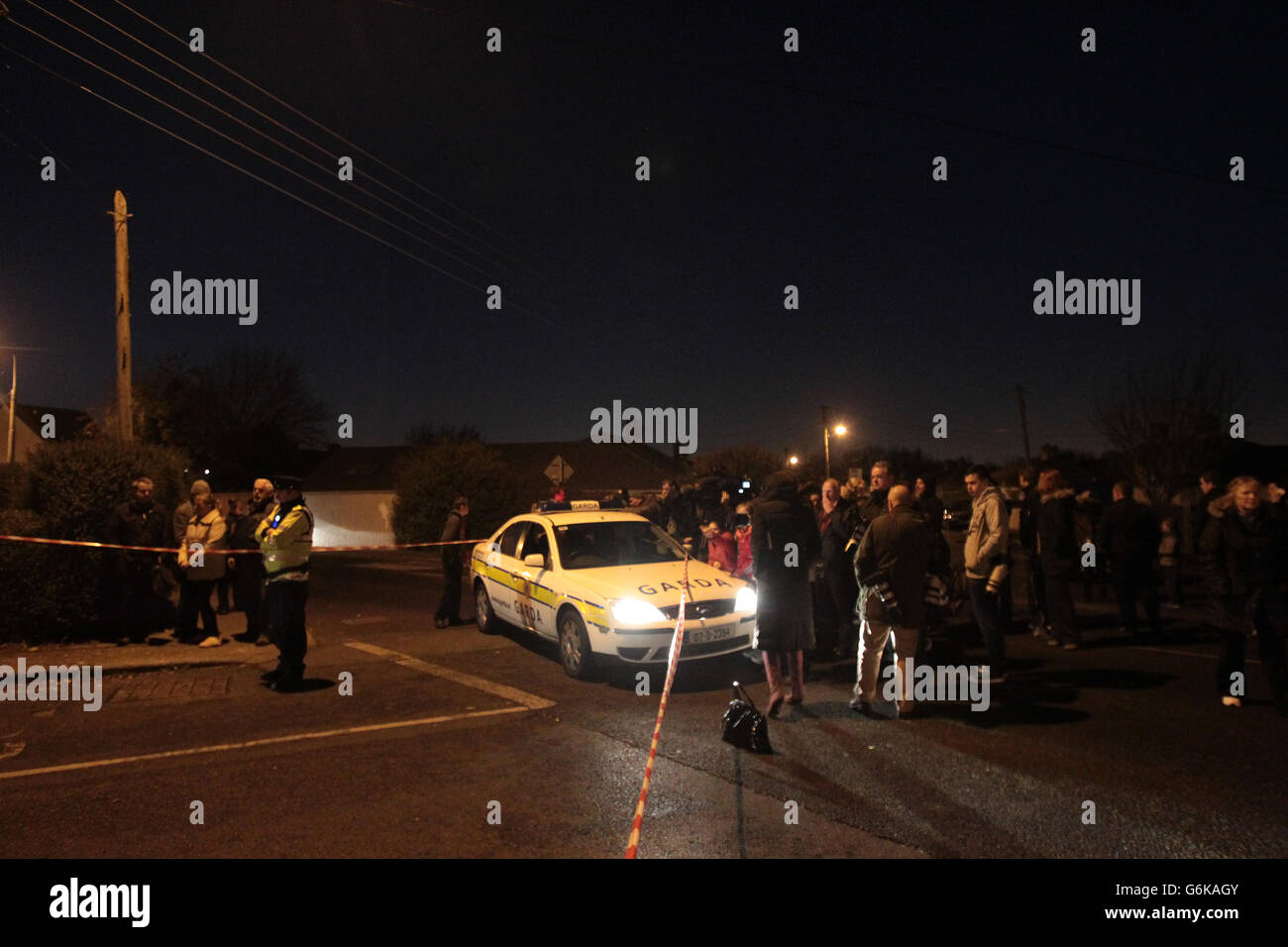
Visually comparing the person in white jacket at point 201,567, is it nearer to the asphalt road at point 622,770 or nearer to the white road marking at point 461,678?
the asphalt road at point 622,770

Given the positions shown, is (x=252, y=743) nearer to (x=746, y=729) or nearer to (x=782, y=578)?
(x=746, y=729)

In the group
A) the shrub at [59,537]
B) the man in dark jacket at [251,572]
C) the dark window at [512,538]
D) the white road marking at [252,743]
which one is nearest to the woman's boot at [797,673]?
the white road marking at [252,743]

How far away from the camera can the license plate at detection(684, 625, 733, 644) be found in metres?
8.26

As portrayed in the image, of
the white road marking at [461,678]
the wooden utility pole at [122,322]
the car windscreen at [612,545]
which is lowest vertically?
the white road marking at [461,678]

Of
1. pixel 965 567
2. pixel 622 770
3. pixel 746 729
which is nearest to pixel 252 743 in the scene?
pixel 622 770

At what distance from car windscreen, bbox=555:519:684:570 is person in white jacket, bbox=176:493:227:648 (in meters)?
4.10

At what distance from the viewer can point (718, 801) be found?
505 centimetres

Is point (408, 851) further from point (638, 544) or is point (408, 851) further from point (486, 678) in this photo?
point (638, 544)

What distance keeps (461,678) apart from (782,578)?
Answer: 3.56 m

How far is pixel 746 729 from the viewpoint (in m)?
5.99

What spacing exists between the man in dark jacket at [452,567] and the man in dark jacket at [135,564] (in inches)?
132

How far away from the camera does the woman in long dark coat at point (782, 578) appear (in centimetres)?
701
